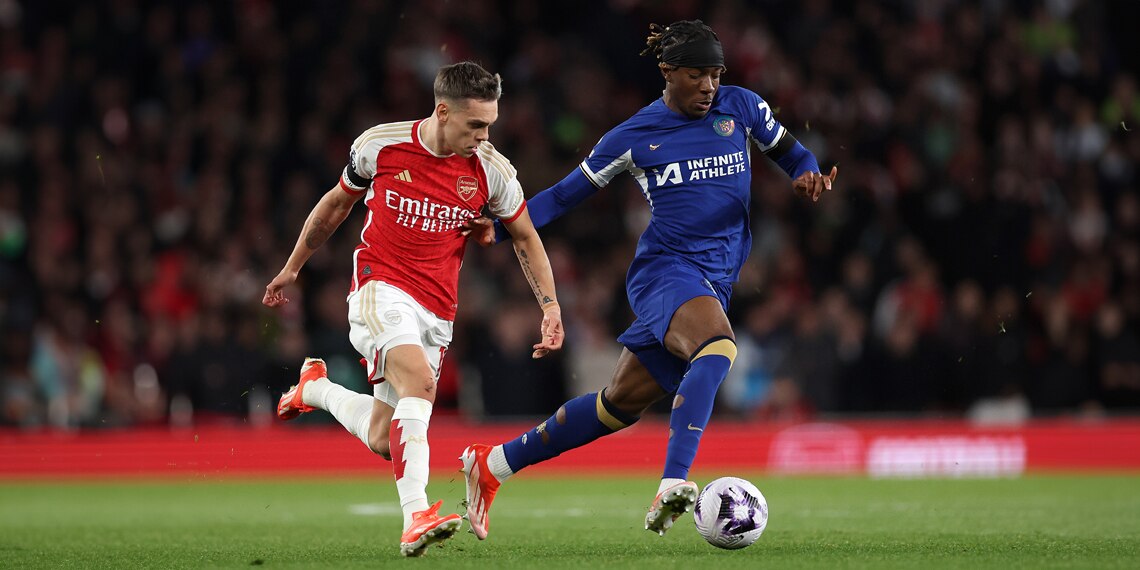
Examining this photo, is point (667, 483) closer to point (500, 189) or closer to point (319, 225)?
point (500, 189)

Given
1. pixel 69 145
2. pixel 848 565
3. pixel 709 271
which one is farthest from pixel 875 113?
pixel 848 565

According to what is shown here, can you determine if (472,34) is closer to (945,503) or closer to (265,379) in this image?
(265,379)

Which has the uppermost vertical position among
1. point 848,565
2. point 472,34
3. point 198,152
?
point 472,34

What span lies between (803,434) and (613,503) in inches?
166

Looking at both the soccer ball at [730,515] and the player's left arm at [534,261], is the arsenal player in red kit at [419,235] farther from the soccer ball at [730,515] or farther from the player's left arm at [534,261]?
the soccer ball at [730,515]

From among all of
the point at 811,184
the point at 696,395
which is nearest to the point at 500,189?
the point at 696,395

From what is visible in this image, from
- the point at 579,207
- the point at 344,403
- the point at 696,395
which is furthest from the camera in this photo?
the point at 579,207

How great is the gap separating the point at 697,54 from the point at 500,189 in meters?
1.08

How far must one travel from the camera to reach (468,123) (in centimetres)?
640

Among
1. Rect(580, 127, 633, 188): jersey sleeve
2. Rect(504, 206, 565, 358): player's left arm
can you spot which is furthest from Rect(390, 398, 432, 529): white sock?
→ Rect(580, 127, 633, 188): jersey sleeve

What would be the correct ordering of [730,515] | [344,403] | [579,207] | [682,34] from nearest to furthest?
[730,515]
[682,34]
[344,403]
[579,207]

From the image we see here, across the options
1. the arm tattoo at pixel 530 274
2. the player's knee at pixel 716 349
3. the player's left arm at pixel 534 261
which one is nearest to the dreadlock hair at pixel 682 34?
the player's left arm at pixel 534 261

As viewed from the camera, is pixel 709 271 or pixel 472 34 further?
pixel 472 34

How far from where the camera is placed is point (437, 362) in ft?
22.3
